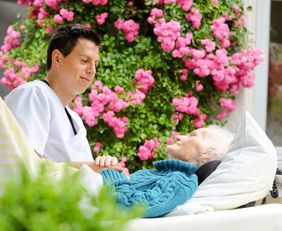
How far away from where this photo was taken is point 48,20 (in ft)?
15.5

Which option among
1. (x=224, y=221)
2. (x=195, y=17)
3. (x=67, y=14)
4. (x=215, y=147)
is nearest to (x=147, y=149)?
(x=195, y=17)

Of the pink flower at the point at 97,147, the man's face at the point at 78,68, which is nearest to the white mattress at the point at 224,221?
the man's face at the point at 78,68

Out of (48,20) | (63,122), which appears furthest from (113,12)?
(63,122)

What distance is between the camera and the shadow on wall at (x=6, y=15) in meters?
5.41

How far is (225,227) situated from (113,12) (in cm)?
306

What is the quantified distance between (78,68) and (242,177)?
990 mm

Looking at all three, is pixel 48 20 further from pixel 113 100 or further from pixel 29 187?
pixel 29 187

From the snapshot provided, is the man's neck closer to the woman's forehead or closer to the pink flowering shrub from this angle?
the woman's forehead

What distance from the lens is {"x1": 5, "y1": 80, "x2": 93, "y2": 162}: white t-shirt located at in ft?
8.29

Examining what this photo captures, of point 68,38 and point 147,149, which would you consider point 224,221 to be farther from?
point 147,149

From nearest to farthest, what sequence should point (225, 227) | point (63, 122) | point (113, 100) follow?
point (225, 227) → point (63, 122) → point (113, 100)

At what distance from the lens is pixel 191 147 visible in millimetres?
2471

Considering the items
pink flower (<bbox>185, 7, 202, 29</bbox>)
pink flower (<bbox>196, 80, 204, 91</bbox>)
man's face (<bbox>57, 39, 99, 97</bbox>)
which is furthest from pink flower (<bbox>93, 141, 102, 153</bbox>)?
man's face (<bbox>57, 39, 99, 97</bbox>)

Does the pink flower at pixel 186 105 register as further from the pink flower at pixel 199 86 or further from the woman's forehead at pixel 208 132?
the woman's forehead at pixel 208 132
